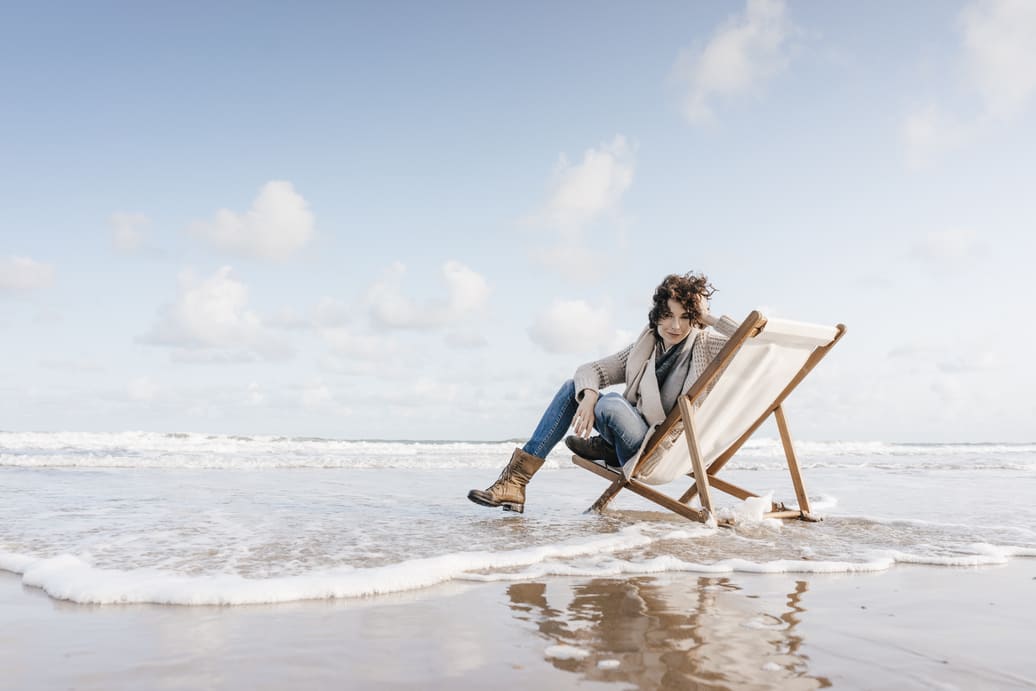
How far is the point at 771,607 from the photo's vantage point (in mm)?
→ 2482

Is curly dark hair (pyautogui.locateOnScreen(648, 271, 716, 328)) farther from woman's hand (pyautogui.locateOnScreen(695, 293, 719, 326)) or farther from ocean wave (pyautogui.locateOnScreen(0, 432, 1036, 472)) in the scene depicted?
ocean wave (pyautogui.locateOnScreen(0, 432, 1036, 472))

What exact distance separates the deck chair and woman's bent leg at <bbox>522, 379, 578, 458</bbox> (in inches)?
10.9

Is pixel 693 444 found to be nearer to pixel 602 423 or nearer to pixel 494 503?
pixel 602 423

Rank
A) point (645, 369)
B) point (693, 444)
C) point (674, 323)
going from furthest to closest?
1. point (645, 369)
2. point (674, 323)
3. point (693, 444)

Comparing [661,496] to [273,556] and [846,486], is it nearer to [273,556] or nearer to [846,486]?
[273,556]

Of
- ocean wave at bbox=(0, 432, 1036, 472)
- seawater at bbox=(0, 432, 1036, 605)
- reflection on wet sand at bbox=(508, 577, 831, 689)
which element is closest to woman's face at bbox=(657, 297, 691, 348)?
seawater at bbox=(0, 432, 1036, 605)

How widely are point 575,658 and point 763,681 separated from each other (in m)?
0.47

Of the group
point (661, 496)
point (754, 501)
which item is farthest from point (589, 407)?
point (754, 501)

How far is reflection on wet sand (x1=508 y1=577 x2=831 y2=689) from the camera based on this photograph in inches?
68.3

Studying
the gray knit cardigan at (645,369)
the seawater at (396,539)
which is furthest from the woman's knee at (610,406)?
the seawater at (396,539)

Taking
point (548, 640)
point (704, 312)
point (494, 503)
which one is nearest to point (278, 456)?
point (494, 503)

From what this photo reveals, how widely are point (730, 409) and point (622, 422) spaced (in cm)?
71

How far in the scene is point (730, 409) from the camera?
15.0 feet

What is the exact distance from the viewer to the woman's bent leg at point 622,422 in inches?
181
